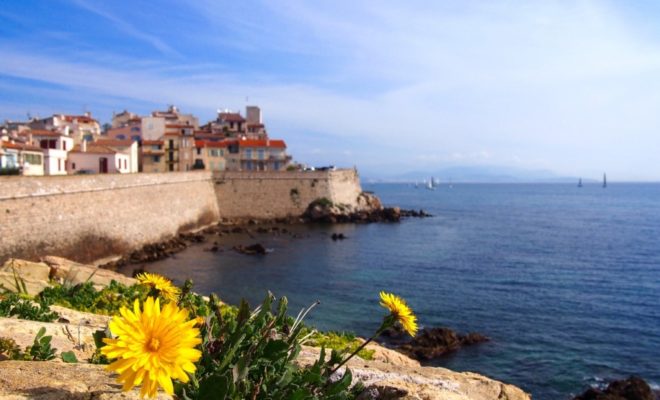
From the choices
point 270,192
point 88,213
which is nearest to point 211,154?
point 270,192

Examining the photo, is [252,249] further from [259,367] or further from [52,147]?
[259,367]

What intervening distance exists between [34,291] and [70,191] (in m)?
22.1

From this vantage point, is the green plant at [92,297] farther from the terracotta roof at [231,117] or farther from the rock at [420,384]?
the terracotta roof at [231,117]

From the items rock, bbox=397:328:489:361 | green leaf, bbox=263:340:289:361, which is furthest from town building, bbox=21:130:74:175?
green leaf, bbox=263:340:289:361

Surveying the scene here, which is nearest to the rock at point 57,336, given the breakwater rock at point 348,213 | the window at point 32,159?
the window at point 32,159

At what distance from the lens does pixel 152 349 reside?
2.34 m

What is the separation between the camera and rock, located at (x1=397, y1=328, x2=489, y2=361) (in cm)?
1838

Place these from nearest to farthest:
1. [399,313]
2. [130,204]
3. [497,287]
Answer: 1. [399,313]
2. [497,287]
3. [130,204]

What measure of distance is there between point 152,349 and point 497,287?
2887 centimetres

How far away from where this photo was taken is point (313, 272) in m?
32.5

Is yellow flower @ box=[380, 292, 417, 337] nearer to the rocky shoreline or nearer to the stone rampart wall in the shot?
the stone rampart wall

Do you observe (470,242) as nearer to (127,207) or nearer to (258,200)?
(258,200)

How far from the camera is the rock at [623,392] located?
47.6 ft

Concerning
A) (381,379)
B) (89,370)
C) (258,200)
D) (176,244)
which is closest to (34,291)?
(89,370)
